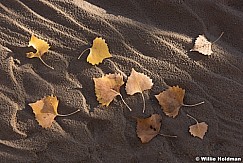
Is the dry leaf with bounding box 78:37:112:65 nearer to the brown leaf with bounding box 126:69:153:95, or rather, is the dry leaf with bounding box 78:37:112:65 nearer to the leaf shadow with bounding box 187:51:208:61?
the brown leaf with bounding box 126:69:153:95

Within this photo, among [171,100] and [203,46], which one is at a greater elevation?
[203,46]

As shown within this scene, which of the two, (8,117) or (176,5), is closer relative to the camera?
(8,117)

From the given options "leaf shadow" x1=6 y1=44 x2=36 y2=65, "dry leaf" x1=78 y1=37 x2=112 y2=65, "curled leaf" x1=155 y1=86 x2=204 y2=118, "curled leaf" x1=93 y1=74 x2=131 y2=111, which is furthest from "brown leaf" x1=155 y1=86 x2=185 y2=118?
"leaf shadow" x1=6 y1=44 x2=36 y2=65

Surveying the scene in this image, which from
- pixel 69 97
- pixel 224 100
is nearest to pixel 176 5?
pixel 224 100

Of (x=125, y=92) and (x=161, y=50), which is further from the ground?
(x=161, y=50)

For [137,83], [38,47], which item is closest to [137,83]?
[137,83]

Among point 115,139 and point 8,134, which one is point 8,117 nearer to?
point 8,134

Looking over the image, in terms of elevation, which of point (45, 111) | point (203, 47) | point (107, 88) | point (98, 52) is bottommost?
point (45, 111)

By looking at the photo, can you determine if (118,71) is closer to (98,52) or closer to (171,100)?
(98,52)
